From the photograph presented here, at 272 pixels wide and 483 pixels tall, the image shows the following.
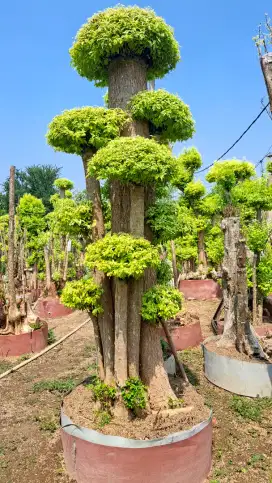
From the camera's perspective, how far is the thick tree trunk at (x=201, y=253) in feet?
55.2

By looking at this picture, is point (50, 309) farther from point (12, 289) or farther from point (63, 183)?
point (63, 183)

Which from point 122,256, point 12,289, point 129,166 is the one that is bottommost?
point 12,289

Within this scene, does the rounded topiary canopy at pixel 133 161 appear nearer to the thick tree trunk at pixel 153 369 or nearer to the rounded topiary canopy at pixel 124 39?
the rounded topiary canopy at pixel 124 39

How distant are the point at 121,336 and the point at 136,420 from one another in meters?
1.11

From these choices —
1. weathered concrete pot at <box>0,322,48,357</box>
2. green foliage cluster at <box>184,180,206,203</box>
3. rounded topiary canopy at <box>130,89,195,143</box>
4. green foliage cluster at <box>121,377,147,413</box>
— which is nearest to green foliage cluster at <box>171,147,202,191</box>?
green foliage cluster at <box>184,180,206,203</box>

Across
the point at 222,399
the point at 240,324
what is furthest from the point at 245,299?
the point at 222,399

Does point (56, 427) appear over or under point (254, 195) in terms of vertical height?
under

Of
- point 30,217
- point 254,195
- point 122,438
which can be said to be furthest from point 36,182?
point 122,438

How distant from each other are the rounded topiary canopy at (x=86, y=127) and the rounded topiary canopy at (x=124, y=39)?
0.84m

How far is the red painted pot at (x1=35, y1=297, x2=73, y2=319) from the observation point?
14.8 meters

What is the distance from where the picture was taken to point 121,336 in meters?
5.08

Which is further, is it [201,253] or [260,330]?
[201,253]

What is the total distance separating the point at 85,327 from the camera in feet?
41.8

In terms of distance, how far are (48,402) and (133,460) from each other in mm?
3019
